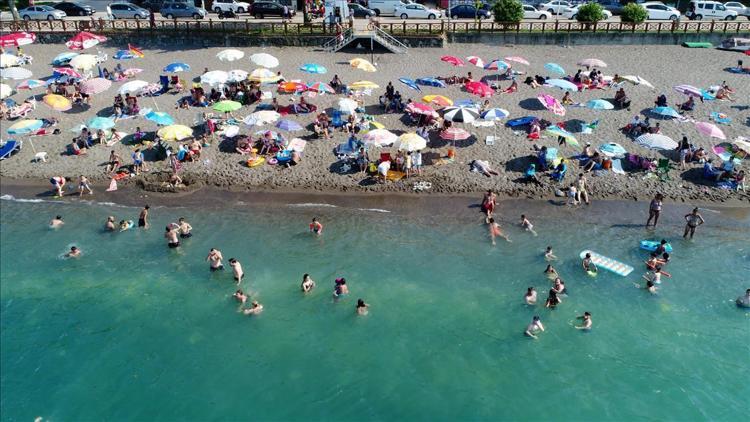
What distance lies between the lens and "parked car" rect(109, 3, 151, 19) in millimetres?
43969

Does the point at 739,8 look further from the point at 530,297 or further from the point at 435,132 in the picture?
the point at 530,297

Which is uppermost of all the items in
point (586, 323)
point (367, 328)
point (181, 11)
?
point (181, 11)

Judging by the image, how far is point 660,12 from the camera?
43906 mm

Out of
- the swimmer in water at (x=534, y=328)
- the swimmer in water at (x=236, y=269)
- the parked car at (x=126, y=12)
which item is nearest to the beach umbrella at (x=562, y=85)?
the swimmer in water at (x=534, y=328)

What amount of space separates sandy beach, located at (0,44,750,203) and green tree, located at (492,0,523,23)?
3229mm

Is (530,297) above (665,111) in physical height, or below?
below

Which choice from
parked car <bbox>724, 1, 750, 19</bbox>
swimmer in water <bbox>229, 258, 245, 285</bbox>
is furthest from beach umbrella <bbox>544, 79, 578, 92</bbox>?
parked car <bbox>724, 1, 750, 19</bbox>

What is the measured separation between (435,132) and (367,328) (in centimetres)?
1315

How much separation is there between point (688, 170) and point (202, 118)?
23557mm

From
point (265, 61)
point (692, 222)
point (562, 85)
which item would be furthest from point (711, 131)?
point (265, 61)

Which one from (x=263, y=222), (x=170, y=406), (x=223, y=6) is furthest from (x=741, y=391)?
(x=223, y=6)

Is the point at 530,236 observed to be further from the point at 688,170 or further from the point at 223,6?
the point at 223,6

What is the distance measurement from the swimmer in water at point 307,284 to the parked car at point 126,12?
35.5m

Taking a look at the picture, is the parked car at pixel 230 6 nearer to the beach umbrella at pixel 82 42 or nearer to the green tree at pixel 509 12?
the beach umbrella at pixel 82 42
